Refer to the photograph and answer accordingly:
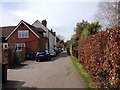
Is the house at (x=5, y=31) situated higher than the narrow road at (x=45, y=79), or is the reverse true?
the house at (x=5, y=31)

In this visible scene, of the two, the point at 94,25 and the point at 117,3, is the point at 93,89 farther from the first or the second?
the point at 117,3

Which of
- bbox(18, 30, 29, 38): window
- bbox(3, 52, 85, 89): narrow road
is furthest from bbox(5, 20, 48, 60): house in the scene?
bbox(3, 52, 85, 89): narrow road

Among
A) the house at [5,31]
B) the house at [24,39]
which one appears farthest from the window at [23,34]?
the house at [5,31]

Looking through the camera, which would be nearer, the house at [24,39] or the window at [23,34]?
the house at [24,39]

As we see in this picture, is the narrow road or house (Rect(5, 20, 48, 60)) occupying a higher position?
house (Rect(5, 20, 48, 60))

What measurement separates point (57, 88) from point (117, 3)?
28101 mm

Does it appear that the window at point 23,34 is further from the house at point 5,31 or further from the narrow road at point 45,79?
the narrow road at point 45,79

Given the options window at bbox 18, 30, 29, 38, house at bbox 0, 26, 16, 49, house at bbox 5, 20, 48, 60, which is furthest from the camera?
house at bbox 0, 26, 16, 49

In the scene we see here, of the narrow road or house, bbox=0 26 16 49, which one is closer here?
the narrow road

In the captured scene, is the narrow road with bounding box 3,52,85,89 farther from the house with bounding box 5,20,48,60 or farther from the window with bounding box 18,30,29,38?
the window with bounding box 18,30,29,38

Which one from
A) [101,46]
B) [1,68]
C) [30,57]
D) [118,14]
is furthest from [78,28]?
[101,46]

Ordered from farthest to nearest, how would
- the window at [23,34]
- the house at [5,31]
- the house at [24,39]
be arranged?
the house at [5,31], the window at [23,34], the house at [24,39]

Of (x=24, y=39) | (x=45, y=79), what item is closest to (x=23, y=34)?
(x=24, y=39)

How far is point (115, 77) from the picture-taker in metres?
6.61
